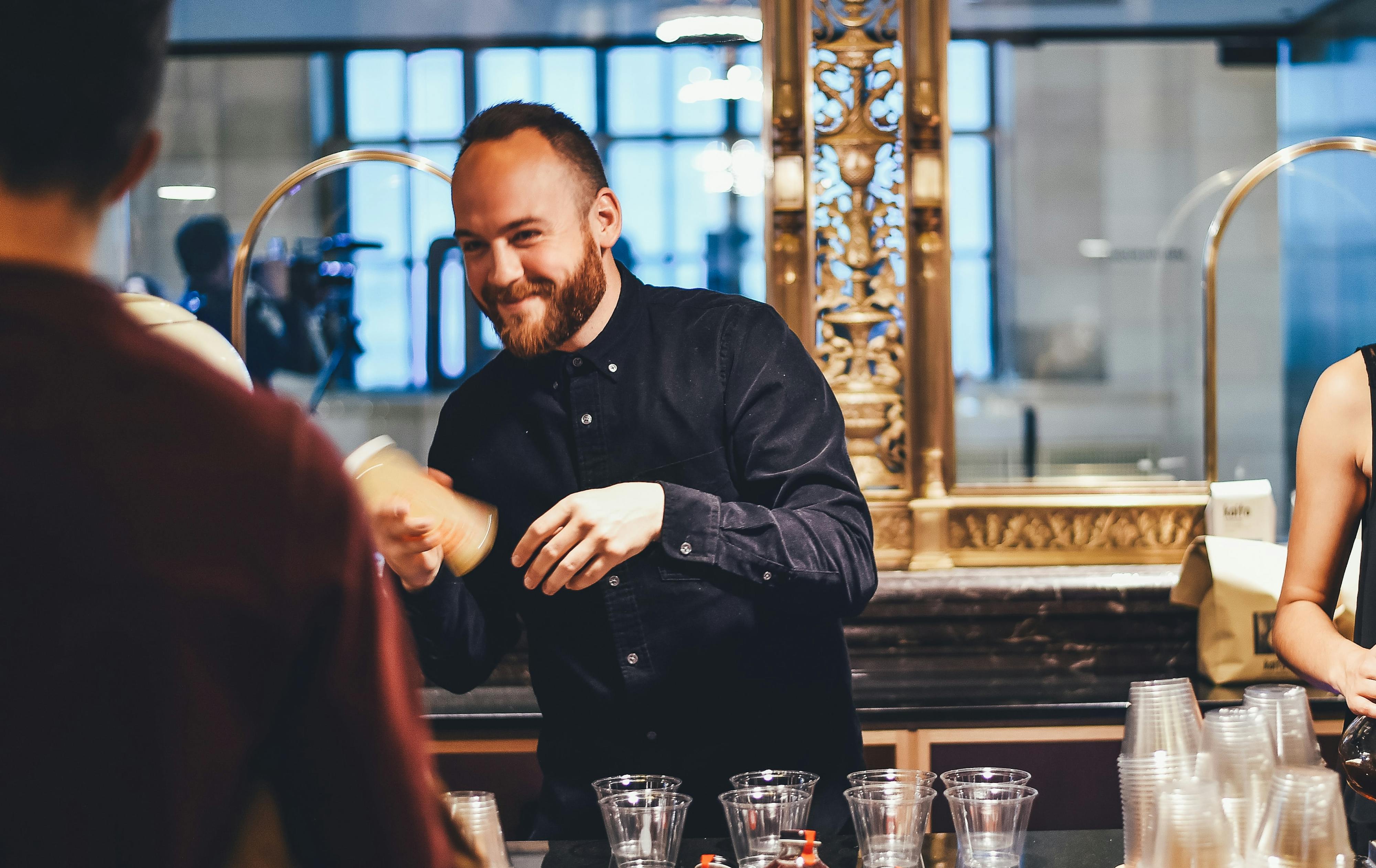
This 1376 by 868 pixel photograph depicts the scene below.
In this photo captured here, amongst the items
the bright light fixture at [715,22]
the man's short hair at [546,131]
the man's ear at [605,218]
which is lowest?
the man's ear at [605,218]

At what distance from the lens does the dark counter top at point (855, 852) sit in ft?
3.99

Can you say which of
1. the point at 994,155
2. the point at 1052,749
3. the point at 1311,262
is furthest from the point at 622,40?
the point at 1052,749

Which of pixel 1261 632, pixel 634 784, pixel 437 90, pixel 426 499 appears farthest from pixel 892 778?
pixel 437 90

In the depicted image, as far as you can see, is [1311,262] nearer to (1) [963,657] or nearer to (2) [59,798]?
(1) [963,657]

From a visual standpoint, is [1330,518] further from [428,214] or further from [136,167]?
[428,214]

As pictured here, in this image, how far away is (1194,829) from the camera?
0.95 m

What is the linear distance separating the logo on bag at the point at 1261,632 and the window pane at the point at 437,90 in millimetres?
3923

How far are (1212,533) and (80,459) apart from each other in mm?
2730

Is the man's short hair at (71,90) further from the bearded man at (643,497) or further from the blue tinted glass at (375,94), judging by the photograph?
the blue tinted glass at (375,94)

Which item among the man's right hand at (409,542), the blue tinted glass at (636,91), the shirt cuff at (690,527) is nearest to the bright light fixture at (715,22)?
the blue tinted glass at (636,91)

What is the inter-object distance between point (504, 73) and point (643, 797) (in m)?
3.94

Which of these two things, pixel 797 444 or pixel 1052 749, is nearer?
pixel 797 444

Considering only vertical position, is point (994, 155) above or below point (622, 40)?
below

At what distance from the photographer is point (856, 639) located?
255 centimetres
